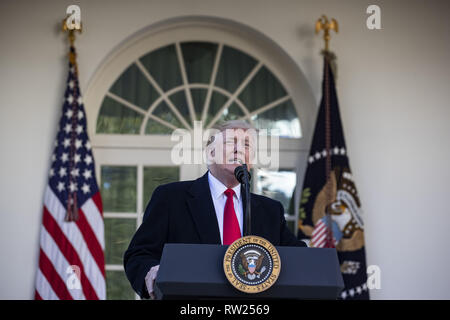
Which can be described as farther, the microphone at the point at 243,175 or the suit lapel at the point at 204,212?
the suit lapel at the point at 204,212

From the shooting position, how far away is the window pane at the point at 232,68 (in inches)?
188

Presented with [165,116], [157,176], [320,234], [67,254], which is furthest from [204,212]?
[165,116]

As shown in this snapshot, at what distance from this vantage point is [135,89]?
15.5 ft

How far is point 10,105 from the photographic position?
4.43m

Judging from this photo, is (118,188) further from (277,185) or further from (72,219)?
(277,185)

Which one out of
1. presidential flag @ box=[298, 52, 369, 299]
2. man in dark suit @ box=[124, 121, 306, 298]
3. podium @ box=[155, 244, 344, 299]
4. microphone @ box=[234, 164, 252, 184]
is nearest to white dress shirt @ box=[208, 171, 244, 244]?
man in dark suit @ box=[124, 121, 306, 298]

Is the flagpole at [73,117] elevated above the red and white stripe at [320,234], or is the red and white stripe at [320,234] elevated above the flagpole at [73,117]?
the flagpole at [73,117]

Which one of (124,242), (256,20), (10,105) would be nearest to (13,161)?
(10,105)

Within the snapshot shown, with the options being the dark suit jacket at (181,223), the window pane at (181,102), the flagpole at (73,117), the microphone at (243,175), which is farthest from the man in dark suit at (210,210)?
the window pane at (181,102)

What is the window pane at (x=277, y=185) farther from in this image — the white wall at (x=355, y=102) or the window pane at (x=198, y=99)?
the window pane at (x=198, y=99)

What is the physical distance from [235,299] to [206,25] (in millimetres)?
3642

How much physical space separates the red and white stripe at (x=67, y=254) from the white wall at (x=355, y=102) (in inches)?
5.6

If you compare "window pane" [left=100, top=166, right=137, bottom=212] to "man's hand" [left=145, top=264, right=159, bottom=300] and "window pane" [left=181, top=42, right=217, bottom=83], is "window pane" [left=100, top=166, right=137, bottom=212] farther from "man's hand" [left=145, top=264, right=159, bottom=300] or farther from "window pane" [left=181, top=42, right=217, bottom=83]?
"man's hand" [left=145, top=264, right=159, bottom=300]

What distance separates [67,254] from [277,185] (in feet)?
5.39
